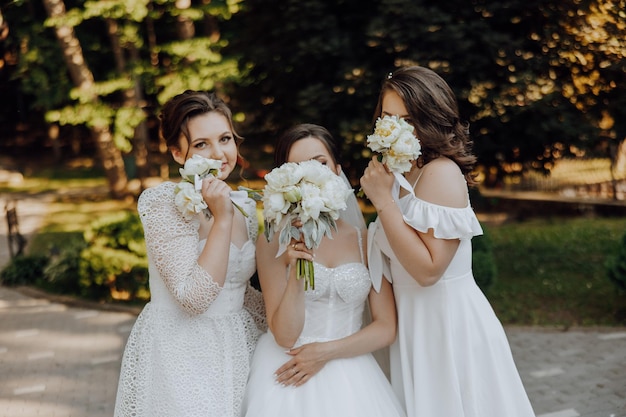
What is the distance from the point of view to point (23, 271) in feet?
34.1

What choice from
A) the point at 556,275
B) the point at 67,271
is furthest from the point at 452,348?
the point at 67,271

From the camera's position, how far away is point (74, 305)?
358 inches

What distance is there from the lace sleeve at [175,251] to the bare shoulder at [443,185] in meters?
0.98

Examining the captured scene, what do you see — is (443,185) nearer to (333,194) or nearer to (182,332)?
(333,194)

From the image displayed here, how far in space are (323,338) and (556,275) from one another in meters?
7.88

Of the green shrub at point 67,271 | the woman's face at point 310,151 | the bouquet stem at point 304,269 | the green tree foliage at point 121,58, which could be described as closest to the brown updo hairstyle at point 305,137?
the woman's face at point 310,151

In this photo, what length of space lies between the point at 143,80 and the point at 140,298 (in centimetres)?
784

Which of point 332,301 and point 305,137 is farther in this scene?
point 305,137

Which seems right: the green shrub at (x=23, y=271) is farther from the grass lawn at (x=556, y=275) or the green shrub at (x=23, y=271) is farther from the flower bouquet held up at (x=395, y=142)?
the flower bouquet held up at (x=395, y=142)

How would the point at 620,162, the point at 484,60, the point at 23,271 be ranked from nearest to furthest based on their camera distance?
the point at 484,60 → the point at 23,271 → the point at 620,162

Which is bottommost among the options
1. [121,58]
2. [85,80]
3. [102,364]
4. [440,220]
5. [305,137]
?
[102,364]

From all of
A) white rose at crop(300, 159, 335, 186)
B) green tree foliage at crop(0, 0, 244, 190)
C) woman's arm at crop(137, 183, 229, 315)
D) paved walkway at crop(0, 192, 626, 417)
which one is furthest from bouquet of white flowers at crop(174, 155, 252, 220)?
green tree foliage at crop(0, 0, 244, 190)

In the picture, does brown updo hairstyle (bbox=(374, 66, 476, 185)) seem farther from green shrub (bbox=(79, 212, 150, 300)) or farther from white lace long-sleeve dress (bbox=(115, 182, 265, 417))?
green shrub (bbox=(79, 212, 150, 300))

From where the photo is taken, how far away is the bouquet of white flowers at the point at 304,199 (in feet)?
8.23
